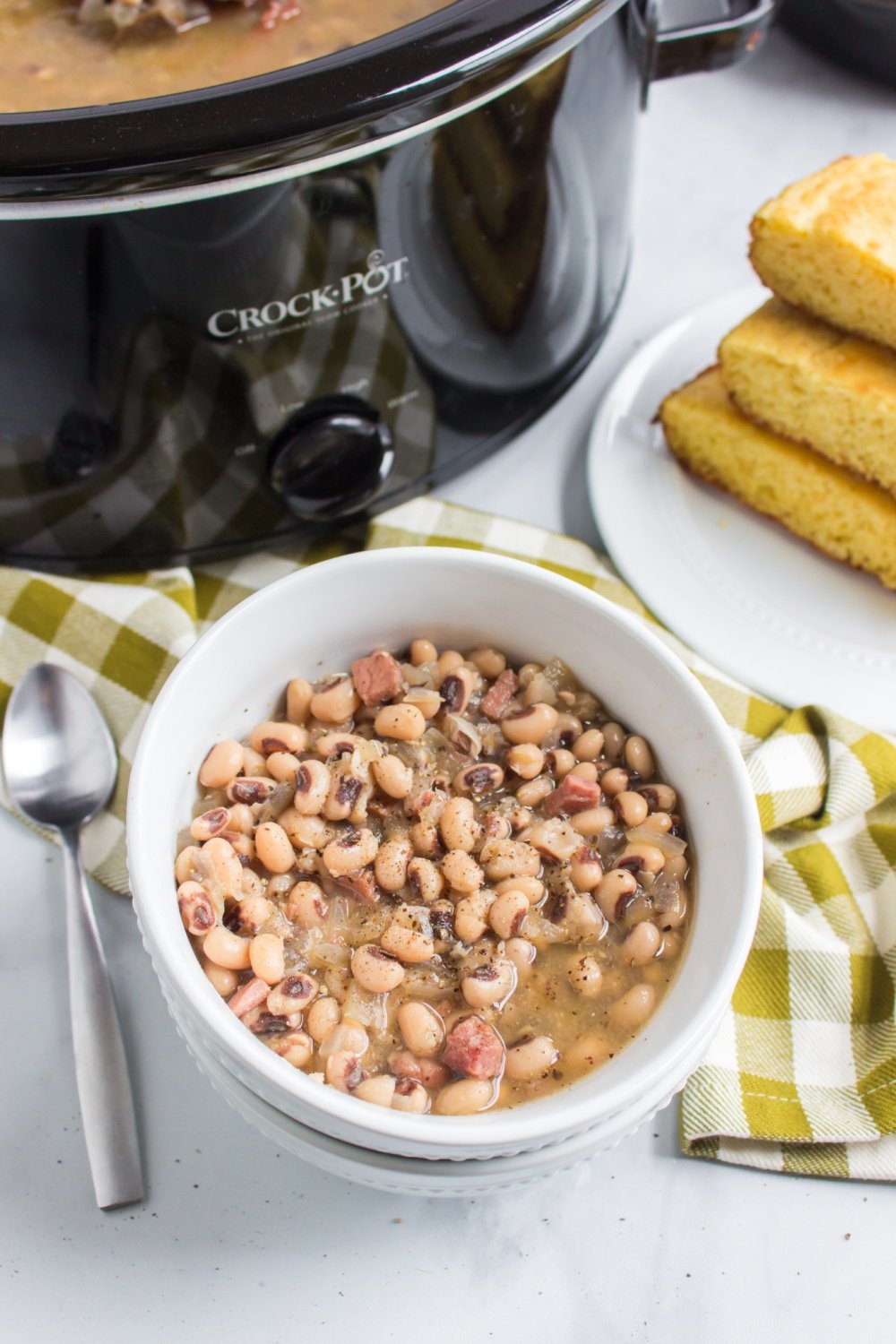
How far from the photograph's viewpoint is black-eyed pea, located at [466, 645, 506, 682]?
0.91m

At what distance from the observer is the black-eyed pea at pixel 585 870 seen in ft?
2.63

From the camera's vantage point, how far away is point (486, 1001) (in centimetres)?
76

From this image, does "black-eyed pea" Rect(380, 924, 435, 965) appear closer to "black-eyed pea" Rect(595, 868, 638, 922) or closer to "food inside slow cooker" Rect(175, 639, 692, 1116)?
"food inside slow cooker" Rect(175, 639, 692, 1116)

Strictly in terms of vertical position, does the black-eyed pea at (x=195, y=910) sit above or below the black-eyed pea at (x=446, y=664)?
below

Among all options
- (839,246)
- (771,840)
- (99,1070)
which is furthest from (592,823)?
(839,246)

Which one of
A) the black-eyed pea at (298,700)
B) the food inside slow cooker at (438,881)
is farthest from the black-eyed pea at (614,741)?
the black-eyed pea at (298,700)

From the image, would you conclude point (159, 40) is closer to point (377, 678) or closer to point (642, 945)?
point (377, 678)

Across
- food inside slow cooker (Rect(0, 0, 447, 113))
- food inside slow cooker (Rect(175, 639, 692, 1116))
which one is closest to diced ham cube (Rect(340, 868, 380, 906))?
food inside slow cooker (Rect(175, 639, 692, 1116))

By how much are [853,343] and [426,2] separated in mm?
458

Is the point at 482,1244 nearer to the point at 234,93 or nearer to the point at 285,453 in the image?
the point at 285,453

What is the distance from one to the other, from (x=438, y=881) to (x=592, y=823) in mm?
109

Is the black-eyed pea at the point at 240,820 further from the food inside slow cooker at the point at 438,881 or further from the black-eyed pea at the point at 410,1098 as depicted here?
the black-eyed pea at the point at 410,1098

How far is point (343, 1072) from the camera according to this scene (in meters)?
0.72


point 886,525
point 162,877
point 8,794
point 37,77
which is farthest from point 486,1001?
point 37,77
